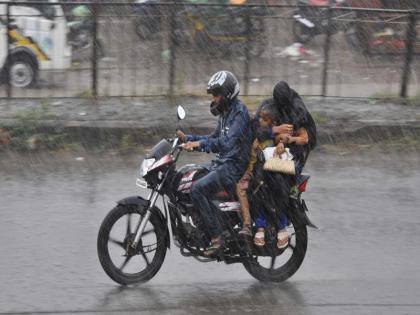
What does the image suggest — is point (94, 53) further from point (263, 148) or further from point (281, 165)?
point (281, 165)

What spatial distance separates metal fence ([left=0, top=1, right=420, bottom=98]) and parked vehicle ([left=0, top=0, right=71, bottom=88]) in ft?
0.05

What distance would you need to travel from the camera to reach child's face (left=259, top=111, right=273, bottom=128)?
233 inches

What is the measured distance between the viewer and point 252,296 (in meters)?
6.00

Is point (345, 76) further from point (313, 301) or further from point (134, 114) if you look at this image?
point (313, 301)

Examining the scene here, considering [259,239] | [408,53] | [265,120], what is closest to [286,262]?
[259,239]

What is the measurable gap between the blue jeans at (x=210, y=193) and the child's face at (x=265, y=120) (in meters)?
0.45

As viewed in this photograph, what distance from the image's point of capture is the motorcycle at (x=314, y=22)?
11891mm

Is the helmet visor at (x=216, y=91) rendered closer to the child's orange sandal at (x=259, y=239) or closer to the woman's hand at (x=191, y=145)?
the woman's hand at (x=191, y=145)

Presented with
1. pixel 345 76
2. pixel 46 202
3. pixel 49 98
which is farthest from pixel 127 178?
pixel 345 76

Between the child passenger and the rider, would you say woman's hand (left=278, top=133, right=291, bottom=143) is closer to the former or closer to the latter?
the child passenger

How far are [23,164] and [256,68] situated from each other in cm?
405

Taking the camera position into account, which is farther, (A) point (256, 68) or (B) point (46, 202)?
(A) point (256, 68)

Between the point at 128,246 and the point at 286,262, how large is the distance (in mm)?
1273

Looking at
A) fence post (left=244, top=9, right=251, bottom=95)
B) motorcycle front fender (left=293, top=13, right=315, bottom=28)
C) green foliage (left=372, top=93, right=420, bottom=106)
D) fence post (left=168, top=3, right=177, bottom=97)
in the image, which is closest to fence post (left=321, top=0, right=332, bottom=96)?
motorcycle front fender (left=293, top=13, right=315, bottom=28)
